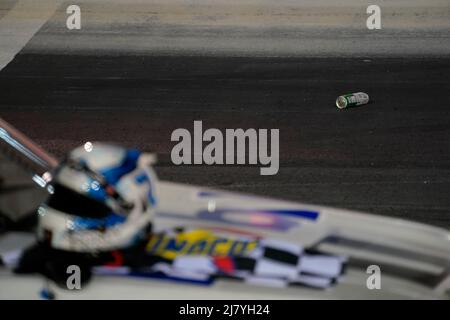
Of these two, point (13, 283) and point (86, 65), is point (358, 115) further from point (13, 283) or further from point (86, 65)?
point (13, 283)

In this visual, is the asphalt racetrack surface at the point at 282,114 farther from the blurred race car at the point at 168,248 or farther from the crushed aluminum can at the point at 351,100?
the blurred race car at the point at 168,248

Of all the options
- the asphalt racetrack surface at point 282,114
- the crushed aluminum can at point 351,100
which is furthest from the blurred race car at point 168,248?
the crushed aluminum can at point 351,100

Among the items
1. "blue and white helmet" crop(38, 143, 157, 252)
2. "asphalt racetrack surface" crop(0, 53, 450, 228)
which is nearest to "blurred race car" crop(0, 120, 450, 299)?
"blue and white helmet" crop(38, 143, 157, 252)

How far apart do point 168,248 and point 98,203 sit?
0.84 feet

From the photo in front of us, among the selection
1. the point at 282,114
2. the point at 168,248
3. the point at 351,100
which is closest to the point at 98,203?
the point at 168,248

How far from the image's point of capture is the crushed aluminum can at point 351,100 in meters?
4.73

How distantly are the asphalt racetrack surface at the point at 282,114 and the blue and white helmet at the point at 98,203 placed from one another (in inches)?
69.2

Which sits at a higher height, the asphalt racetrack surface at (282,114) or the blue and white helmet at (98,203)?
the asphalt racetrack surface at (282,114)

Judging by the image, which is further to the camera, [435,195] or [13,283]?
[435,195]

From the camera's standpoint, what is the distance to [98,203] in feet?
6.99

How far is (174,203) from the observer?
253 centimetres

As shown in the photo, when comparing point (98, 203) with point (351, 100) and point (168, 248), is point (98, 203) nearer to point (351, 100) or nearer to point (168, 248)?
point (168, 248)
